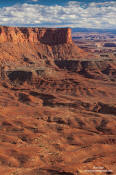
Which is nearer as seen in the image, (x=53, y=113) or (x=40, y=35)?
(x=53, y=113)

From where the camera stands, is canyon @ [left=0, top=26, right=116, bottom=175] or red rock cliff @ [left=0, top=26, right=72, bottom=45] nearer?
canyon @ [left=0, top=26, right=116, bottom=175]

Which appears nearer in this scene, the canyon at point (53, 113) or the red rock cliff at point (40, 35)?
the canyon at point (53, 113)

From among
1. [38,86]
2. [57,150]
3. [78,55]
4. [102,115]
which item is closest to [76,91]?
[38,86]

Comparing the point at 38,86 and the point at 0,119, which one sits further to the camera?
the point at 38,86

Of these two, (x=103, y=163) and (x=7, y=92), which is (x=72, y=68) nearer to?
(x=7, y=92)

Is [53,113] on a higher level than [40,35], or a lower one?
lower

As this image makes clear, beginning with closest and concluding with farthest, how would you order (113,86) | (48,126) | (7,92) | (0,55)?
(48,126) < (7,92) < (113,86) < (0,55)

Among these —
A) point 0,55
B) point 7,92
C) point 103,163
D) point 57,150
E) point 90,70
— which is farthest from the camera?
point 0,55

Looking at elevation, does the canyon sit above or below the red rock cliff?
below
